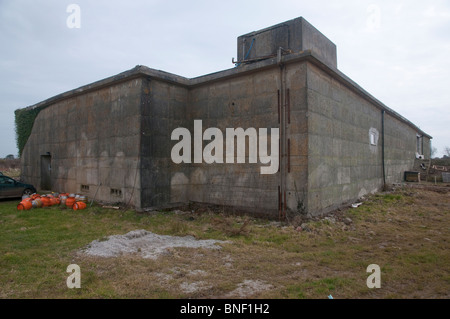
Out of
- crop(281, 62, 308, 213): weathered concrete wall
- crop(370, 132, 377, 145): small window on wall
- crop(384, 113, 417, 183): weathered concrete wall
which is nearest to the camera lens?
crop(281, 62, 308, 213): weathered concrete wall

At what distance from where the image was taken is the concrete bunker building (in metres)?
7.72

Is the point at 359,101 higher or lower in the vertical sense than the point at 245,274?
higher

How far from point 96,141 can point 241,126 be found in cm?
576

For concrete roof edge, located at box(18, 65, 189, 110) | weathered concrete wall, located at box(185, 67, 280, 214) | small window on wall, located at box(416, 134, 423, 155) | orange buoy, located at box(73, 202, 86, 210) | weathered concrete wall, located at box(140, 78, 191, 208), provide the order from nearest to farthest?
weathered concrete wall, located at box(185, 67, 280, 214), concrete roof edge, located at box(18, 65, 189, 110), weathered concrete wall, located at box(140, 78, 191, 208), orange buoy, located at box(73, 202, 86, 210), small window on wall, located at box(416, 134, 423, 155)

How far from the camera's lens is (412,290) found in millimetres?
3725

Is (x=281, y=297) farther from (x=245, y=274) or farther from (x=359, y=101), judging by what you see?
(x=359, y=101)

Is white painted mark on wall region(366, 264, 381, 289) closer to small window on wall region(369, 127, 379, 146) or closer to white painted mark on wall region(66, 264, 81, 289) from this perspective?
white painted mark on wall region(66, 264, 81, 289)

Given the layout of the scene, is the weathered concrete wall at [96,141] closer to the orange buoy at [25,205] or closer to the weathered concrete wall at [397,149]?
the orange buoy at [25,205]

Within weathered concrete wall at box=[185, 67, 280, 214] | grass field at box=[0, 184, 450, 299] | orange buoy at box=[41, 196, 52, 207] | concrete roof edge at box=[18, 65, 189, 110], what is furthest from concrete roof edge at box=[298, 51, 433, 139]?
orange buoy at box=[41, 196, 52, 207]

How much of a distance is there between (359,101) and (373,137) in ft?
8.18

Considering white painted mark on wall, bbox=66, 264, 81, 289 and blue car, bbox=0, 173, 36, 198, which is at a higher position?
blue car, bbox=0, 173, 36, 198

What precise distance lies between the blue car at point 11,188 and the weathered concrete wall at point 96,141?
1.21 m

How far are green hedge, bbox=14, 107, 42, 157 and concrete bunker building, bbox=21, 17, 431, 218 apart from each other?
4.42 m
